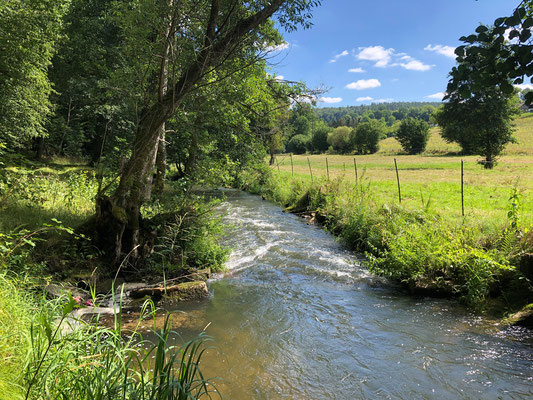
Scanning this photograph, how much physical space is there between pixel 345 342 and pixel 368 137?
275 feet

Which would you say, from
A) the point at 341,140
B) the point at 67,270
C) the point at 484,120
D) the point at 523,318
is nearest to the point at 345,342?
the point at 523,318

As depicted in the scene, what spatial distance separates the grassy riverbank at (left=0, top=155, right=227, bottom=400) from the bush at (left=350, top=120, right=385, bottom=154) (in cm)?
8043

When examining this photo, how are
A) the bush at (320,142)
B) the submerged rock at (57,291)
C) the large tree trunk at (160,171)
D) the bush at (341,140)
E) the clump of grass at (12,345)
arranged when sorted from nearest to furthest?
the clump of grass at (12,345)
the submerged rock at (57,291)
the large tree trunk at (160,171)
the bush at (341,140)
the bush at (320,142)

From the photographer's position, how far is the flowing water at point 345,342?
14.4 ft

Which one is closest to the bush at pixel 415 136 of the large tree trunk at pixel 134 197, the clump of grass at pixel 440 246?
the clump of grass at pixel 440 246

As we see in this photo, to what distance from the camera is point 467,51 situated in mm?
2854

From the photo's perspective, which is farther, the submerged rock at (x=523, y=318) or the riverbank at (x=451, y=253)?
A: the riverbank at (x=451, y=253)

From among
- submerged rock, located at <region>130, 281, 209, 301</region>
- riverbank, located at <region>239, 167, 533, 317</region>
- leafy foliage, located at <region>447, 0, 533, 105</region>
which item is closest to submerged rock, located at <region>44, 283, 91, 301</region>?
submerged rock, located at <region>130, 281, 209, 301</region>

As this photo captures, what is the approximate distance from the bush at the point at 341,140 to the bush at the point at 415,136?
57.2 ft

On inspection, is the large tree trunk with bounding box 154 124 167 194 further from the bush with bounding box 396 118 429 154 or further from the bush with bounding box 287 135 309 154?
the bush with bounding box 287 135 309 154

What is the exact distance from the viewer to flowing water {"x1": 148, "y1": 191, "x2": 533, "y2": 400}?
438 cm

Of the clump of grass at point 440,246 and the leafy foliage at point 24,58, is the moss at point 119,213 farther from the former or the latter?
the leafy foliage at point 24,58

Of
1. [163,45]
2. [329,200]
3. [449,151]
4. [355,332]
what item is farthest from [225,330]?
[449,151]

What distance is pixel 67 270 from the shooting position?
22.1 feet
